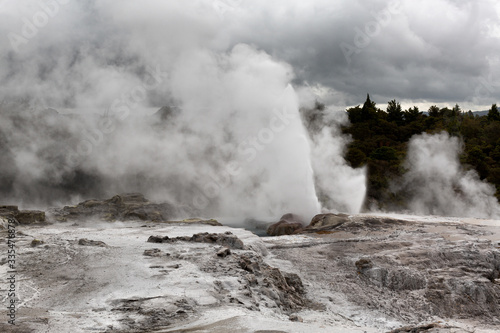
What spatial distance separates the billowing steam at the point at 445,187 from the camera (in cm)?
2356

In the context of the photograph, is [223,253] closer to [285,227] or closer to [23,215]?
[285,227]

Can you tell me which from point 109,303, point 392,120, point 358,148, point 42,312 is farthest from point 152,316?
point 392,120

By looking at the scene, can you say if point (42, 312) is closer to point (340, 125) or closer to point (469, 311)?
point (469, 311)

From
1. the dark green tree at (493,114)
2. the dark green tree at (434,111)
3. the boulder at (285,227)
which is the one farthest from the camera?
the dark green tree at (434,111)

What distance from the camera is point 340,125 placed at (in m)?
47.1

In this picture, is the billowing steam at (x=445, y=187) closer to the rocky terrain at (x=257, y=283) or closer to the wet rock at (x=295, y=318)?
the rocky terrain at (x=257, y=283)

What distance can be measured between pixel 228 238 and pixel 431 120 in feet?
138

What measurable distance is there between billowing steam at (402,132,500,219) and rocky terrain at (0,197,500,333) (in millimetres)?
10598

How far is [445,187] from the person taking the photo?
25.5 metres

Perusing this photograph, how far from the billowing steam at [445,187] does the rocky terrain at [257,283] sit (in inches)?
417

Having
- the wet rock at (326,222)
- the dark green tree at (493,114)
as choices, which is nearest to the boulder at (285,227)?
the wet rock at (326,222)

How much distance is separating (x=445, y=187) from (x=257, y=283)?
21.5 meters

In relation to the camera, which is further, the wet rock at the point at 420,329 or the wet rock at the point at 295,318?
the wet rock at the point at 295,318

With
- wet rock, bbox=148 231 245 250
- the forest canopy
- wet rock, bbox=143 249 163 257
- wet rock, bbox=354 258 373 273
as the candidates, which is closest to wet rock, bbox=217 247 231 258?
wet rock, bbox=148 231 245 250
